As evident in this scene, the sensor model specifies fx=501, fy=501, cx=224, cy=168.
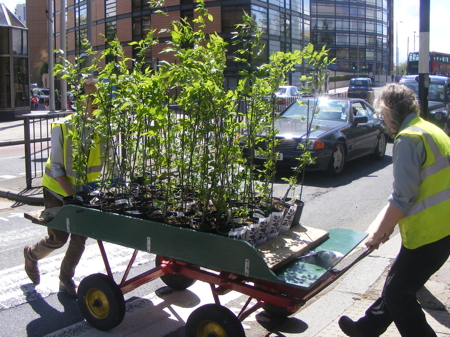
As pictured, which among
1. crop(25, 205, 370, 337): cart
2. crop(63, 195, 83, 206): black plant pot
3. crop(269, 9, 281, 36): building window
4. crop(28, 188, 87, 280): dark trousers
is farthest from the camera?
crop(269, 9, 281, 36): building window

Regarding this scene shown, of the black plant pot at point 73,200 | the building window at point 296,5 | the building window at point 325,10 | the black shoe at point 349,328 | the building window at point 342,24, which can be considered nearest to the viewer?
the black shoe at point 349,328

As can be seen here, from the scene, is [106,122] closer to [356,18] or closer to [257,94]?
[257,94]

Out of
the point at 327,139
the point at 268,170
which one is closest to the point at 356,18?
the point at 327,139

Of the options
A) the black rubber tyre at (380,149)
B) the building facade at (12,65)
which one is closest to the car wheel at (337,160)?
the black rubber tyre at (380,149)

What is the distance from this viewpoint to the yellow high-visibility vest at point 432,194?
10.1 ft

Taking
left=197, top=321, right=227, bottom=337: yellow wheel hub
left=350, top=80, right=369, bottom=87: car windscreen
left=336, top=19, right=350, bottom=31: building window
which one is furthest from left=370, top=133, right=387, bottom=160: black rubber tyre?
left=336, top=19, right=350, bottom=31: building window

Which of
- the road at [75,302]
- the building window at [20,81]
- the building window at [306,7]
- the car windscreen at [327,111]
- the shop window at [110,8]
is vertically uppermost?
the building window at [306,7]

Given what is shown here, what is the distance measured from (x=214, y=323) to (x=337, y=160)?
7.93m

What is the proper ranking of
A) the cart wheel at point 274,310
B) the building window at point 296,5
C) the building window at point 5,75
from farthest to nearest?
1. the building window at point 296,5
2. the building window at point 5,75
3. the cart wheel at point 274,310

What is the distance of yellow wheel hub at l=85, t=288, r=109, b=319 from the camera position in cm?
403

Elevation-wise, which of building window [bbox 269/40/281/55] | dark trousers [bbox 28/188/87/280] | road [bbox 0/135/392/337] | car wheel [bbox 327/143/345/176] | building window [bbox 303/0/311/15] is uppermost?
building window [bbox 303/0/311/15]

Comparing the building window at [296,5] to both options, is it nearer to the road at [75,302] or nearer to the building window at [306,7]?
the building window at [306,7]

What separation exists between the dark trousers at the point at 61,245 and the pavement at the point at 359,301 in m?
1.89

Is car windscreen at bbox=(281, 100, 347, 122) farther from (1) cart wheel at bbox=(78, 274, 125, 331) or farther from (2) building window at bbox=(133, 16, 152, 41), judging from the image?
(2) building window at bbox=(133, 16, 152, 41)
